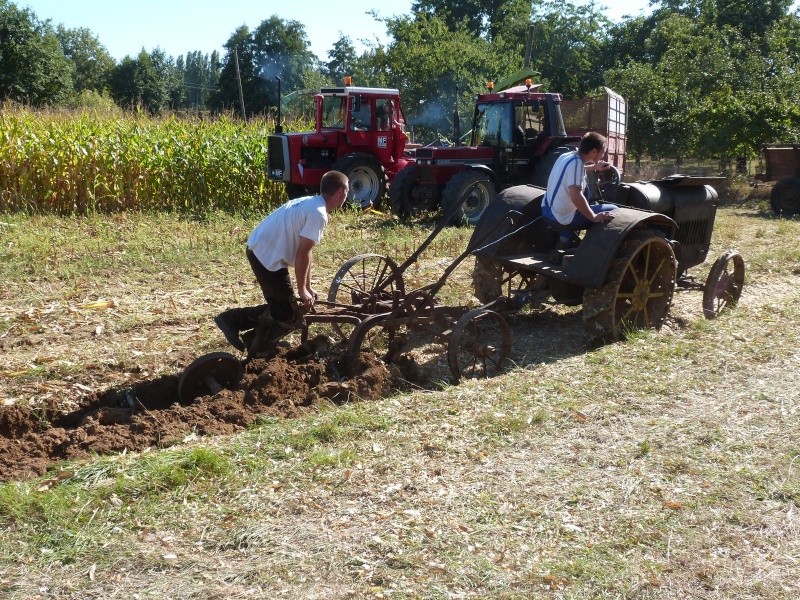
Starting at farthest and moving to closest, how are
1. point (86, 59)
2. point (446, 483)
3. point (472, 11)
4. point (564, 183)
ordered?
point (86, 59)
point (472, 11)
point (564, 183)
point (446, 483)

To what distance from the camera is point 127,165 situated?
54.5ft

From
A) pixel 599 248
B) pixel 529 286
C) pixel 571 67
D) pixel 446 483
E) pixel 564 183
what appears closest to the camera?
pixel 446 483

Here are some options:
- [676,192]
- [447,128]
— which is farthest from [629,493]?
[447,128]

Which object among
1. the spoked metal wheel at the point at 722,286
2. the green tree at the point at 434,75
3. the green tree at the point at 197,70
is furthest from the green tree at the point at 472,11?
the green tree at the point at 197,70

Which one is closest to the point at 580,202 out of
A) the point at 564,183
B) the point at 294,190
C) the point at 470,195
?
the point at 564,183

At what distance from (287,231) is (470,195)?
8.75m

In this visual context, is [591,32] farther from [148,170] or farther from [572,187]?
[572,187]

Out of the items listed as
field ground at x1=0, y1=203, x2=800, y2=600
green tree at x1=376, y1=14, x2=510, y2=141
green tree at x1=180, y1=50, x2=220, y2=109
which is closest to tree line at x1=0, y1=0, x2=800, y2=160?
green tree at x1=376, y1=14, x2=510, y2=141

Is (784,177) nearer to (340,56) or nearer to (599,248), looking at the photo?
(599,248)

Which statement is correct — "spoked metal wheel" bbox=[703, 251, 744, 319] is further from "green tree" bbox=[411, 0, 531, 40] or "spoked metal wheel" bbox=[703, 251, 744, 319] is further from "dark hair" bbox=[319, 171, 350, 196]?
"green tree" bbox=[411, 0, 531, 40]

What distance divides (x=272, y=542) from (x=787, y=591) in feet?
7.62

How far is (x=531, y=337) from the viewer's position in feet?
26.9

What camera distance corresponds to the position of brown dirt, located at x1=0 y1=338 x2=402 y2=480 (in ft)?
17.6

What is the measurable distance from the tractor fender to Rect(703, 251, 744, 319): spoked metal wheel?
1.32 m
